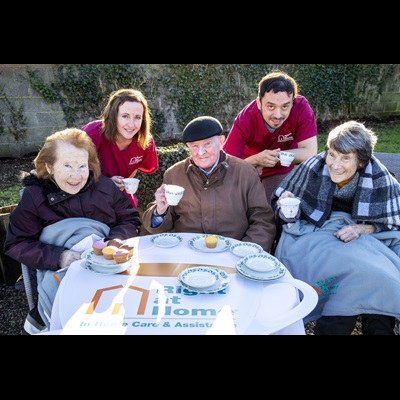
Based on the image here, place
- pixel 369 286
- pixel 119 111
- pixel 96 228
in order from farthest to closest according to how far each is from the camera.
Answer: pixel 119 111
pixel 96 228
pixel 369 286

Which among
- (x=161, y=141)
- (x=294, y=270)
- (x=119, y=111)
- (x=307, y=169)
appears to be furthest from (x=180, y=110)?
(x=294, y=270)

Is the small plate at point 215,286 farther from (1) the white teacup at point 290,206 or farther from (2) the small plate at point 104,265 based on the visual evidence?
(1) the white teacup at point 290,206

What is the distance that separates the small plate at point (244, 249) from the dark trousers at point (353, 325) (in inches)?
26.2

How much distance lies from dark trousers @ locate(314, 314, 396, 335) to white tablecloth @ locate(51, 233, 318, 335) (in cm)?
Answer: 63

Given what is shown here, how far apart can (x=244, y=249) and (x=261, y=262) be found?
23 centimetres

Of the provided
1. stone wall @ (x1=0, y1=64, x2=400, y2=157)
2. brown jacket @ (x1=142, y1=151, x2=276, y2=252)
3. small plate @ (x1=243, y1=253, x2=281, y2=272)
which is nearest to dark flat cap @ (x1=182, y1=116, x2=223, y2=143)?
brown jacket @ (x1=142, y1=151, x2=276, y2=252)

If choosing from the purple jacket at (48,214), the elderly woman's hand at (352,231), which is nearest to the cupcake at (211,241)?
the purple jacket at (48,214)

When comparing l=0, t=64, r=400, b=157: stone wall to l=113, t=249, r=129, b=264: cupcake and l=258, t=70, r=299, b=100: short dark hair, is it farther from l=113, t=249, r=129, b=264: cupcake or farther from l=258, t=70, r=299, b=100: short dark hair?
l=113, t=249, r=129, b=264: cupcake

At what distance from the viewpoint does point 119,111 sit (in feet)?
10.5

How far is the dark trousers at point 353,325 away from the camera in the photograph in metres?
2.35

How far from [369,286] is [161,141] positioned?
241 inches

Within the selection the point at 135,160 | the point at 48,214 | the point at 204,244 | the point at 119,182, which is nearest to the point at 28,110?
the point at 135,160

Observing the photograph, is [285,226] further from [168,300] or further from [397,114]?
[397,114]

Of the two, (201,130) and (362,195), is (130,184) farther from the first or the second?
(362,195)
